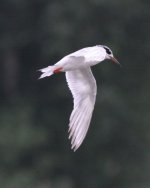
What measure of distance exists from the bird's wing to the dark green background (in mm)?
6921

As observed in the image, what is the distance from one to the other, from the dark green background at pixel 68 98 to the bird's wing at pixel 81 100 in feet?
A: 22.7

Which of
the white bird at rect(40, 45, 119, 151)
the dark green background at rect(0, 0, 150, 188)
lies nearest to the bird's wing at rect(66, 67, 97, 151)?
the white bird at rect(40, 45, 119, 151)

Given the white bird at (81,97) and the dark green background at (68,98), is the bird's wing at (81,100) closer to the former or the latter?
the white bird at (81,97)

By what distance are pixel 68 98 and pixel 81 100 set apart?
319 inches

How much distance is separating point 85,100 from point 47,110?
30.5 ft

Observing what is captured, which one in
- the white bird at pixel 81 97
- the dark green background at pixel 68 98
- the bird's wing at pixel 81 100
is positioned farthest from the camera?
the dark green background at pixel 68 98

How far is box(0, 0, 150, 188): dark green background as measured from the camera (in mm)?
18656

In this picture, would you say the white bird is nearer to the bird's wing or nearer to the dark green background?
the bird's wing

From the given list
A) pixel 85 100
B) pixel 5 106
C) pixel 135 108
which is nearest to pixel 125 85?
pixel 135 108

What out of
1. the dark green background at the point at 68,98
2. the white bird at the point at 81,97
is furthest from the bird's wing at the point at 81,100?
the dark green background at the point at 68,98

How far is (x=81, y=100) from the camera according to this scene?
1072 cm

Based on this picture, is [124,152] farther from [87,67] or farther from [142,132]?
[87,67]

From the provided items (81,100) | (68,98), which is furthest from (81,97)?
(68,98)

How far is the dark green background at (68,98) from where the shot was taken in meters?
18.7
